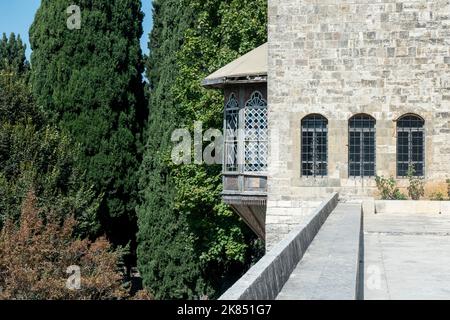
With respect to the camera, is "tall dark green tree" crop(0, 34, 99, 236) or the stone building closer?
the stone building

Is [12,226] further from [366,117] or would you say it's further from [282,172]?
[366,117]

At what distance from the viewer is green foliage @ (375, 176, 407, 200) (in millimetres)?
17361

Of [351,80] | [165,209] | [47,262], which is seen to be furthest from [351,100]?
[165,209]

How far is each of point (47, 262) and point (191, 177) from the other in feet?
24.7

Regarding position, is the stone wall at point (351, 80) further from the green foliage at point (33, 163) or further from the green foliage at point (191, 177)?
the green foliage at point (33, 163)

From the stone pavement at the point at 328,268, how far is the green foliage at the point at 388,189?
5.92 m

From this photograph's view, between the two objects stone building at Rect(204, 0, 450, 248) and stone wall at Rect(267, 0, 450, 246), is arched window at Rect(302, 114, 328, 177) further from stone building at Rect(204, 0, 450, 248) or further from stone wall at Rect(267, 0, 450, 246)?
stone wall at Rect(267, 0, 450, 246)

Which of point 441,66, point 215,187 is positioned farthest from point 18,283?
point 441,66

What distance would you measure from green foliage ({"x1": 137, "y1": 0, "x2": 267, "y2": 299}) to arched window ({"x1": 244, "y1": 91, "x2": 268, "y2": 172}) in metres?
5.92

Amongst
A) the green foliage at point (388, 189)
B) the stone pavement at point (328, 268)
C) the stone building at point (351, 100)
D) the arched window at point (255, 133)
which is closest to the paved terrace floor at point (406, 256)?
the stone pavement at point (328, 268)

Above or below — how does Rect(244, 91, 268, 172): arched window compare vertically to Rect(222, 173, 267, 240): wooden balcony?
above

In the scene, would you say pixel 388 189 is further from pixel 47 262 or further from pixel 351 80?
pixel 47 262

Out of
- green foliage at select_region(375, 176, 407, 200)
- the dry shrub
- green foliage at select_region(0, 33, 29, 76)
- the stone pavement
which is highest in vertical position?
green foliage at select_region(0, 33, 29, 76)

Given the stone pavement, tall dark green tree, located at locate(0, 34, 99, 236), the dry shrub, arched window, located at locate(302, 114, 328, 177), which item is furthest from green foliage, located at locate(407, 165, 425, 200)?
tall dark green tree, located at locate(0, 34, 99, 236)
